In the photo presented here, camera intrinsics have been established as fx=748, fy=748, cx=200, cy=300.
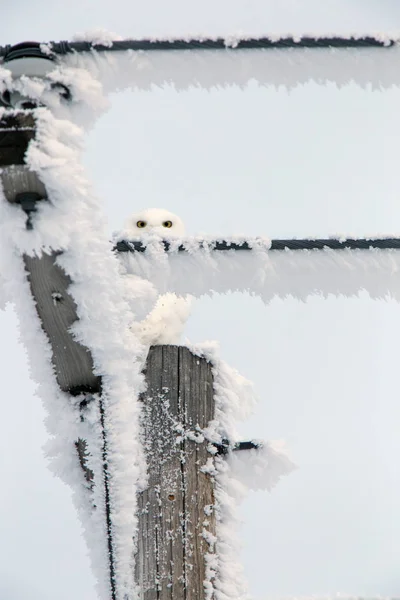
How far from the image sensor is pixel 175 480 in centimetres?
237

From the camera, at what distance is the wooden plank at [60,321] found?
179 cm

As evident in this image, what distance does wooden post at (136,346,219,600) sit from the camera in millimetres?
2287

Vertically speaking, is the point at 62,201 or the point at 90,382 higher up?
the point at 62,201

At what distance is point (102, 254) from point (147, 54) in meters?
0.54

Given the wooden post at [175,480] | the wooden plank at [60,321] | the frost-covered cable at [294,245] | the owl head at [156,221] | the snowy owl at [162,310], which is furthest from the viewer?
the owl head at [156,221]

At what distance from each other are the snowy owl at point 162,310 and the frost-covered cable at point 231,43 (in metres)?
0.97

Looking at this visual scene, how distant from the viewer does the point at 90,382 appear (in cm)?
212

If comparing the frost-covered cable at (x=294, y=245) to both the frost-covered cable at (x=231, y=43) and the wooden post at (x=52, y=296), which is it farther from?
the frost-covered cable at (x=231, y=43)

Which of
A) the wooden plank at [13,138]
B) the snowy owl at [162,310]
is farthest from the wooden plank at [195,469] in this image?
the wooden plank at [13,138]

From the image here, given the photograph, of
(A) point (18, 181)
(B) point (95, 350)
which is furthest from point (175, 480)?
(A) point (18, 181)

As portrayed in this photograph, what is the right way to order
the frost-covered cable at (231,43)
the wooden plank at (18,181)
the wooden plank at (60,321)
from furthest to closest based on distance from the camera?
the frost-covered cable at (231,43) < the wooden plank at (60,321) < the wooden plank at (18,181)

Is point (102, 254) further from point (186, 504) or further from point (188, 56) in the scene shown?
point (186, 504)

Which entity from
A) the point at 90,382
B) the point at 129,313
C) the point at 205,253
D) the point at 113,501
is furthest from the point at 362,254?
the point at 113,501

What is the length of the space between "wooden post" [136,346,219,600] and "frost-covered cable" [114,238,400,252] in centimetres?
50
